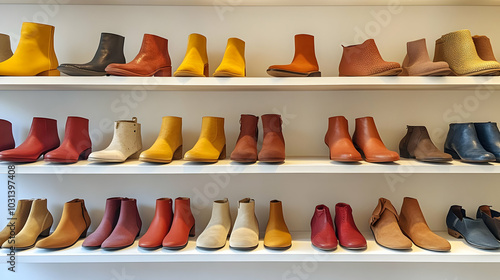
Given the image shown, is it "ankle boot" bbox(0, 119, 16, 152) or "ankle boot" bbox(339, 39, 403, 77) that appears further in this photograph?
"ankle boot" bbox(0, 119, 16, 152)

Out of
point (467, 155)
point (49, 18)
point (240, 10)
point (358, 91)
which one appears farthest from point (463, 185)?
point (49, 18)

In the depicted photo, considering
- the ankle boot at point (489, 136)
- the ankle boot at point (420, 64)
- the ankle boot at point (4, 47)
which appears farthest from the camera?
the ankle boot at point (4, 47)

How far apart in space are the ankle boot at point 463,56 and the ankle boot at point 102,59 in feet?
5.75

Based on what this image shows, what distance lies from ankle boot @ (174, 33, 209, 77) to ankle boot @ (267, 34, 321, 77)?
1.18ft

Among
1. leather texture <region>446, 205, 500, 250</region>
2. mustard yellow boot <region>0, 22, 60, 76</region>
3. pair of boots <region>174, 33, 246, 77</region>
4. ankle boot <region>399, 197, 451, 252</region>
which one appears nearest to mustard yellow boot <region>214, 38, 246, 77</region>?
pair of boots <region>174, 33, 246, 77</region>

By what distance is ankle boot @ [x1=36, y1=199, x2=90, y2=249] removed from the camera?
4.44ft

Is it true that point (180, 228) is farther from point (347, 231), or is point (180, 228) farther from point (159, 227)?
point (347, 231)

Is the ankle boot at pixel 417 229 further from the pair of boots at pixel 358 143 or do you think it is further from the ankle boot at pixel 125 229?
the ankle boot at pixel 125 229

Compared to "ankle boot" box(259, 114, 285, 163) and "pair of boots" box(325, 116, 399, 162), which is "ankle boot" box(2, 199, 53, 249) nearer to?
"ankle boot" box(259, 114, 285, 163)

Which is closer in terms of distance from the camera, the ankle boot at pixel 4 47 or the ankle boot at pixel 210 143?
the ankle boot at pixel 210 143

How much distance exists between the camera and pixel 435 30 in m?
1.71

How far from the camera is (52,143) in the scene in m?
1.54

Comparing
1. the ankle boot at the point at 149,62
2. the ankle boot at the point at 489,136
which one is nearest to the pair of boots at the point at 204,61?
the ankle boot at the point at 149,62

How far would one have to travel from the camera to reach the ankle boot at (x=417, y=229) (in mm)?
1341
